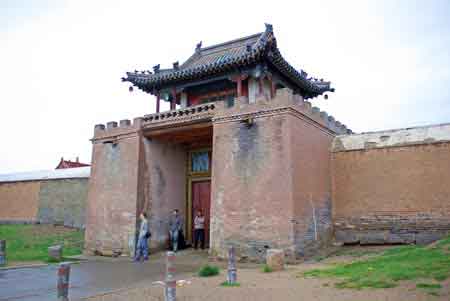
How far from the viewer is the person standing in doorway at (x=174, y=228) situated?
537 inches

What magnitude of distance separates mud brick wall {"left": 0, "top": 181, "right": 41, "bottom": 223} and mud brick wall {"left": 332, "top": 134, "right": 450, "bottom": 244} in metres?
15.8

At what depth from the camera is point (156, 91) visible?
15195 millimetres

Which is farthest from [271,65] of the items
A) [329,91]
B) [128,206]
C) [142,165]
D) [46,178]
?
[46,178]

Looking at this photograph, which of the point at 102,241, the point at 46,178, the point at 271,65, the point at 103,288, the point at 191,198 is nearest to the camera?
the point at 103,288

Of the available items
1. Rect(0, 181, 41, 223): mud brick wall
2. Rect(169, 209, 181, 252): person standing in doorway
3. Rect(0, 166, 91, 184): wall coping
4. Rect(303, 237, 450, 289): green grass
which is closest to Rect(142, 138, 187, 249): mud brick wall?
Rect(169, 209, 181, 252): person standing in doorway

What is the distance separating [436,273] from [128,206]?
31.7 ft

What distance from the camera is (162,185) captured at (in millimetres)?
14297

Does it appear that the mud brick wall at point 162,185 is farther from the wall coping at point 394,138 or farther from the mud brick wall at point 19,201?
the mud brick wall at point 19,201

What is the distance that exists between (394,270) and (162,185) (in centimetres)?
889

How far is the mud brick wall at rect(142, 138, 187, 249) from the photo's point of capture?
45.1 ft

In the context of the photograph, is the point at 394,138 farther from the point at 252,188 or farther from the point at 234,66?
the point at 234,66

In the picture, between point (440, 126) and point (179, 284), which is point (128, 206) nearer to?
point (179, 284)

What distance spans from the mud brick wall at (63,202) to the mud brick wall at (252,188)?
10277 millimetres

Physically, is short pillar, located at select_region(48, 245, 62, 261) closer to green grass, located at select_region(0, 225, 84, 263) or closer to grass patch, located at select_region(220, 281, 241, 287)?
green grass, located at select_region(0, 225, 84, 263)
